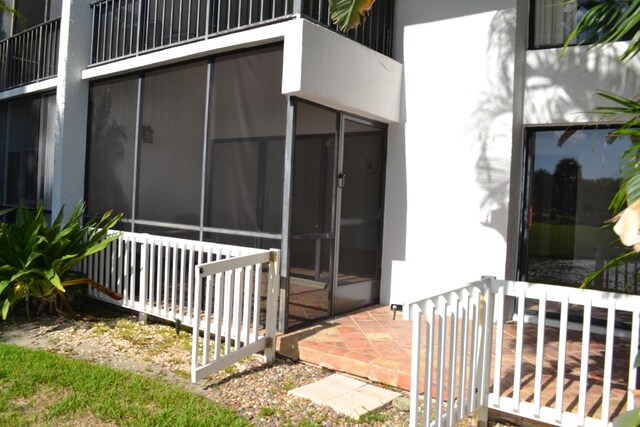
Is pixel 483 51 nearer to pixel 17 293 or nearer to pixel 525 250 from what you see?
pixel 525 250

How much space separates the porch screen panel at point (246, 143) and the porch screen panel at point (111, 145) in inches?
65.7

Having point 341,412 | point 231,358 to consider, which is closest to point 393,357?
point 341,412

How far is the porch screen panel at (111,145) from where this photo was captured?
21.6 feet

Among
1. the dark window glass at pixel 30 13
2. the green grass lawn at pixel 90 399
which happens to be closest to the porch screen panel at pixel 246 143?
the green grass lawn at pixel 90 399

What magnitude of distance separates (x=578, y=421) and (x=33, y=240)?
526 centimetres

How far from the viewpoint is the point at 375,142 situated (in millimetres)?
6027

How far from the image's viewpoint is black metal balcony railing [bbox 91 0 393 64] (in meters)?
5.18

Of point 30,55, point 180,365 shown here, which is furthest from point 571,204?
point 30,55

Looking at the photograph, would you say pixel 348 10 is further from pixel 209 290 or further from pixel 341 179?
pixel 209 290

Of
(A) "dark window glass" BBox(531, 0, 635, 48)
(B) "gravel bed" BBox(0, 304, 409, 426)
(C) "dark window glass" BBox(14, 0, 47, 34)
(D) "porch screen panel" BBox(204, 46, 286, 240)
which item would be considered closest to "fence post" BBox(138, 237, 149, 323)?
(B) "gravel bed" BBox(0, 304, 409, 426)

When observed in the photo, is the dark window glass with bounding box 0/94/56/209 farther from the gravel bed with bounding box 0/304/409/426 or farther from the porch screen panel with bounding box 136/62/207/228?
the gravel bed with bounding box 0/304/409/426

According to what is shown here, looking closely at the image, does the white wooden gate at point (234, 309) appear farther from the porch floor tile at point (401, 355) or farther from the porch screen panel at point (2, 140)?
the porch screen panel at point (2, 140)

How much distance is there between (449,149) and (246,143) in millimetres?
2275

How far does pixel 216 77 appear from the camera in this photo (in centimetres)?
550
